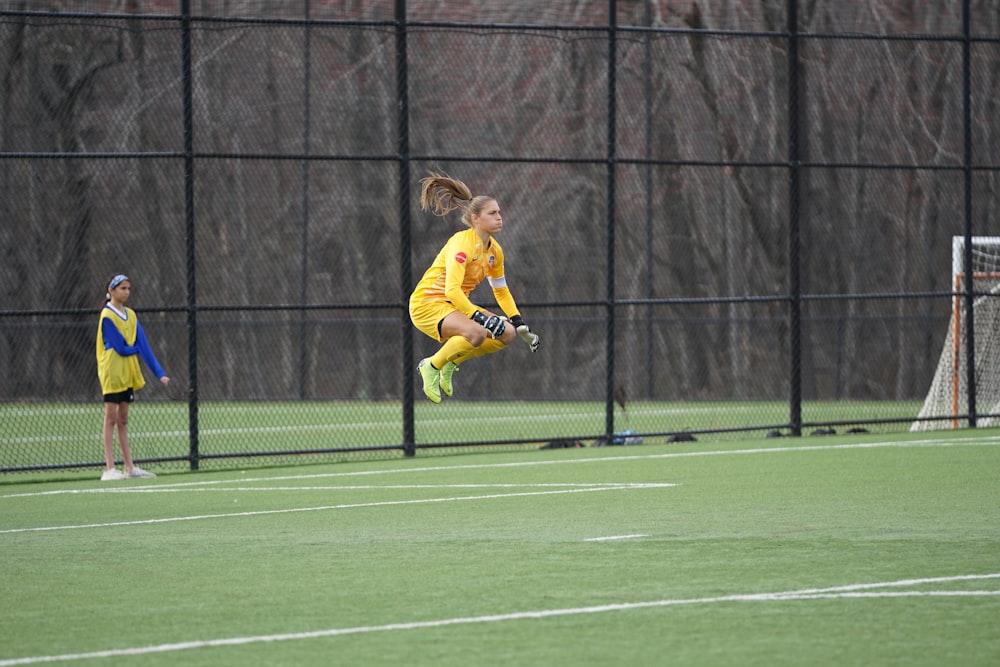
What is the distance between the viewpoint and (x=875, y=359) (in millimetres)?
32562

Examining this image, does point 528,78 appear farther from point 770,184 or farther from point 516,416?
point 516,416

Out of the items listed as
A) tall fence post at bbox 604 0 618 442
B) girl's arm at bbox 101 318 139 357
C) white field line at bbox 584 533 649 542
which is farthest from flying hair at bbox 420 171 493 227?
tall fence post at bbox 604 0 618 442

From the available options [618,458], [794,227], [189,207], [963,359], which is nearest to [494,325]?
[618,458]

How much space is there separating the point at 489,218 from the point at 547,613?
5380mm

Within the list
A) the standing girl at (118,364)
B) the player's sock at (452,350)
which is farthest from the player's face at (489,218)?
the standing girl at (118,364)

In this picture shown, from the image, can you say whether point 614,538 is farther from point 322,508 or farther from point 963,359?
point 963,359

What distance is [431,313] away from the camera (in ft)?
41.2

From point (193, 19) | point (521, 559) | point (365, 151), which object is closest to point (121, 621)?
point (521, 559)

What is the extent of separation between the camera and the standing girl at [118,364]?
15203 mm

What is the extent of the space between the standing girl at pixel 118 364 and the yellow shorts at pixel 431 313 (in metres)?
3.62

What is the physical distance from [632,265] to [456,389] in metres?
6.36

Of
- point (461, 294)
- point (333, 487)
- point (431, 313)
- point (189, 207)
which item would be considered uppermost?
point (189, 207)

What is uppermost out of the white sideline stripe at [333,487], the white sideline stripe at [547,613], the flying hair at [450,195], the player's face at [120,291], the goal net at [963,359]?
the flying hair at [450,195]

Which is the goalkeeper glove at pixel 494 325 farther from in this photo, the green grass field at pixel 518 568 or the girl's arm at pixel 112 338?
the girl's arm at pixel 112 338
